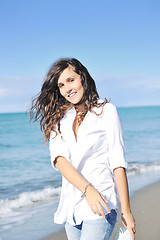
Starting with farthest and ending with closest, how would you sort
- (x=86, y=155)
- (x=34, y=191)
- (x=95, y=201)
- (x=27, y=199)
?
(x=34, y=191)
(x=27, y=199)
(x=86, y=155)
(x=95, y=201)

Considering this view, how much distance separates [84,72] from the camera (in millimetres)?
2117

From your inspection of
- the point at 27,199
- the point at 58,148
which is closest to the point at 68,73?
the point at 58,148

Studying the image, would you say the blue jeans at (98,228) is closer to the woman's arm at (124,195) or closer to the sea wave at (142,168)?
the woman's arm at (124,195)

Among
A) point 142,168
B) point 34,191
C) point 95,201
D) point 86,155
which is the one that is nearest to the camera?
point 95,201

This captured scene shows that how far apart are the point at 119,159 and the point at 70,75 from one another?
23.8 inches

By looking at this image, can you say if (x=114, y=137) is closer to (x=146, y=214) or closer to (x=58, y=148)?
(x=58, y=148)

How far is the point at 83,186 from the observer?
73.3 inches

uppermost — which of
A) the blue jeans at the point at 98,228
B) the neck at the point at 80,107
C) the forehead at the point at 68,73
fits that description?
the forehead at the point at 68,73

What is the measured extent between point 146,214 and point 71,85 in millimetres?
3746

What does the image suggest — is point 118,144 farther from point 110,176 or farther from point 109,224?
point 109,224

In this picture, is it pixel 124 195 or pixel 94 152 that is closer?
pixel 124 195

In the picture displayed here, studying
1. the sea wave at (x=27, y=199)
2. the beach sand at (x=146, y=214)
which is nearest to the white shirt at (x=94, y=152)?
the beach sand at (x=146, y=214)

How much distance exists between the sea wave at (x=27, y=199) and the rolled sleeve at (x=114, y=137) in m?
4.60

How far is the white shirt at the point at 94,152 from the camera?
189cm
